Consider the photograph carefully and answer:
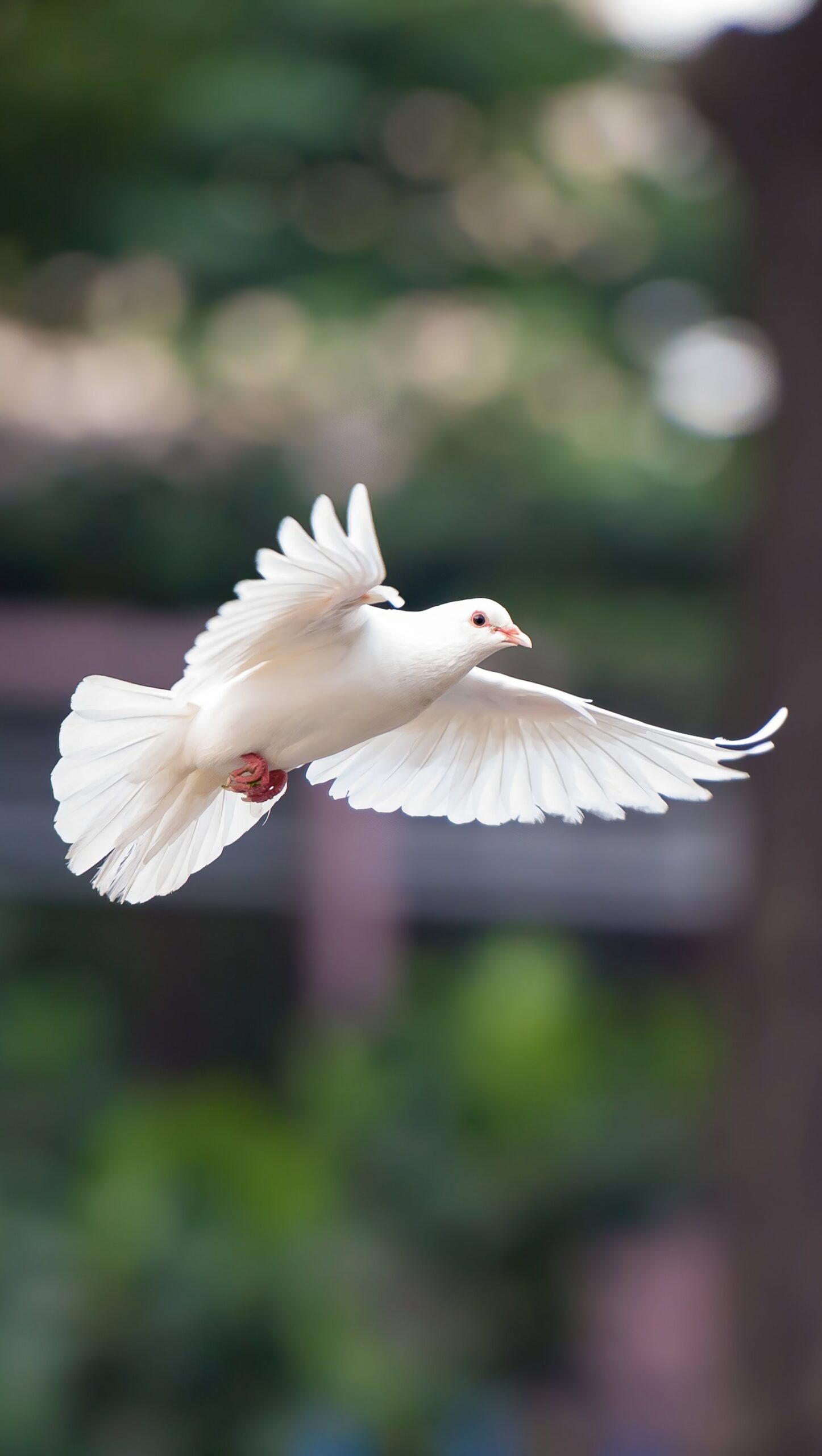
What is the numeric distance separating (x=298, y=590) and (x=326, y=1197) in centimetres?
611

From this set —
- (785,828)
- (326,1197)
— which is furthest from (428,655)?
(326,1197)

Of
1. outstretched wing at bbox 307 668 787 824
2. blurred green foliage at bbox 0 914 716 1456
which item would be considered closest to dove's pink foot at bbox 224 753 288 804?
outstretched wing at bbox 307 668 787 824

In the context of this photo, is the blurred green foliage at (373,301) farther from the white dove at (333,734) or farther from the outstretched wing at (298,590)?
the outstretched wing at (298,590)

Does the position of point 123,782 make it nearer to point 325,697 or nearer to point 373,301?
point 325,697

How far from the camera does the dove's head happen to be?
1729 millimetres

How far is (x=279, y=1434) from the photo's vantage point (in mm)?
6762

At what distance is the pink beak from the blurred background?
4105 millimetres

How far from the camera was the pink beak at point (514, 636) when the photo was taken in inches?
69.6

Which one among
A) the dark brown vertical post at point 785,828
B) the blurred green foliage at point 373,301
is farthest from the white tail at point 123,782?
the blurred green foliage at point 373,301

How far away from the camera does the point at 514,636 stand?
5.92 ft

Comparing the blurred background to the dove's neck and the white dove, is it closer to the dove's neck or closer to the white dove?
the white dove

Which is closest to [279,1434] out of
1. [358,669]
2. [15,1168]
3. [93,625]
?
[15,1168]

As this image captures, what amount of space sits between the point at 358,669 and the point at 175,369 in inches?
209

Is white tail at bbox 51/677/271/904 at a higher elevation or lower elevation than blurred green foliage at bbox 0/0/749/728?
lower
